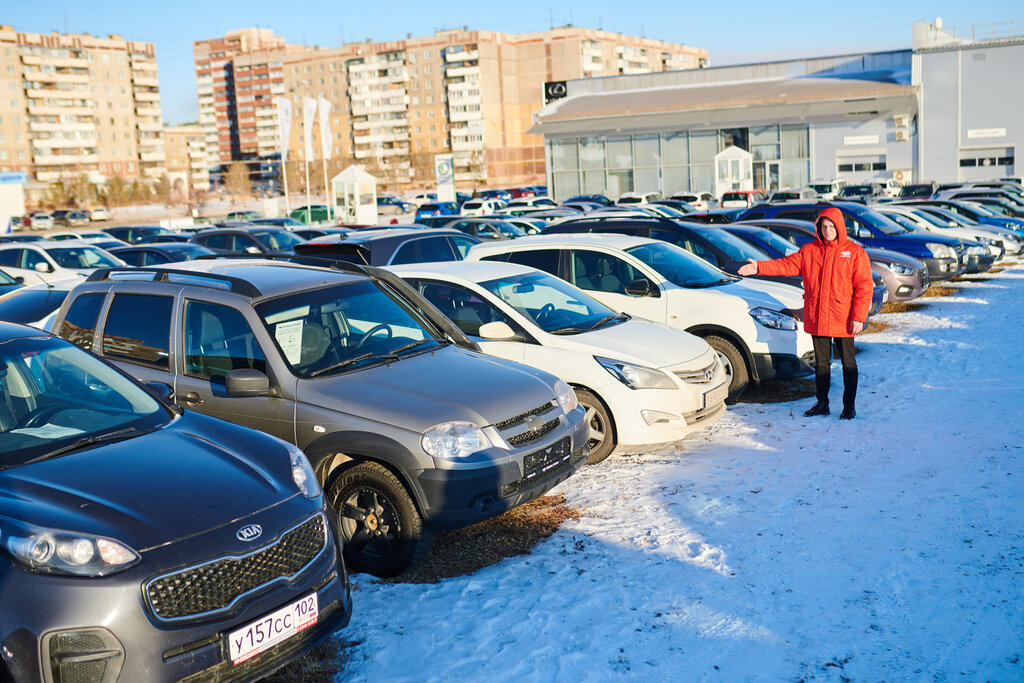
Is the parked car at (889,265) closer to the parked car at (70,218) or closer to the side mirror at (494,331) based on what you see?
the side mirror at (494,331)

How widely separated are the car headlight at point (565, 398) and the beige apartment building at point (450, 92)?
355 feet

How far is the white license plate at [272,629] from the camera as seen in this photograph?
351 centimetres

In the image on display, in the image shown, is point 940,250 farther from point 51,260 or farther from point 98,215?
point 98,215

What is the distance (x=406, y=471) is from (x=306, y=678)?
1.26 m

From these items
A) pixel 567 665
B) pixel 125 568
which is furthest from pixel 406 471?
pixel 125 568

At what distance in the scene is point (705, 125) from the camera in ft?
158

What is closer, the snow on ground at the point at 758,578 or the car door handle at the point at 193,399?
the snow on ground at the point at 758,578

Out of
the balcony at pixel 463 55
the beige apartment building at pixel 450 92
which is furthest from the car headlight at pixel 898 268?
the balcony at pixel 463 55

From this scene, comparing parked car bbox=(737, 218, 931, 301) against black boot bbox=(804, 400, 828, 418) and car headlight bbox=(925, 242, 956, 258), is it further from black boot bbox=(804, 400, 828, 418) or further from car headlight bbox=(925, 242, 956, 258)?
black boot bbox=(804, 400, 828, 418)

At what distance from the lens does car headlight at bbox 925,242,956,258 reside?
1692 cm

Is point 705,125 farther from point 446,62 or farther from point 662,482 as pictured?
point 446,62

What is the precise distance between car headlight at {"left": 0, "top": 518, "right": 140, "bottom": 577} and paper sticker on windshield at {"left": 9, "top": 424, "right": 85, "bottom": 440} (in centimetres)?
77

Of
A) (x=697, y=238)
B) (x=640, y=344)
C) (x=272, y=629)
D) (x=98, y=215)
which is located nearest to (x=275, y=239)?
(x=697, y=238)

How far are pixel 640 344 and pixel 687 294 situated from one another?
1.99 meters
